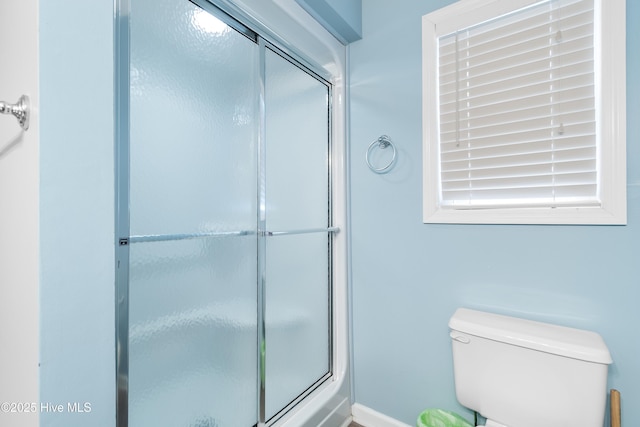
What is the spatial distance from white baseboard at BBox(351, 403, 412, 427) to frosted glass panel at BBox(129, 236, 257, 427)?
0.68m

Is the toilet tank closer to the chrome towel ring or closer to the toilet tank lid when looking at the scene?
the toilet tank lid

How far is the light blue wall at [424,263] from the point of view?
1.11 meters

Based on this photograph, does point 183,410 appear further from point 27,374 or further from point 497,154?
point 497,154

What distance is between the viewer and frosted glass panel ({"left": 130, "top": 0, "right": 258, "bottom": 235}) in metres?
0.94

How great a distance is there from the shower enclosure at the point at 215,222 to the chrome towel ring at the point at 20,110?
0.62ft

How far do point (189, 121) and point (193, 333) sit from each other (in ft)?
2.42

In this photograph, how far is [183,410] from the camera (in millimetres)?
1059

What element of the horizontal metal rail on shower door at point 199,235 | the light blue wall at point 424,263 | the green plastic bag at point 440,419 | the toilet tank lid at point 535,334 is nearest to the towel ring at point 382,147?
the light blue wall at point 424,263

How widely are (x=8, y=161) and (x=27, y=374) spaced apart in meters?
0.51

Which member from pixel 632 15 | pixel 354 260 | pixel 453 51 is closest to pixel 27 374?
pixel 354 260

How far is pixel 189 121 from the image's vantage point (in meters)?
1.07

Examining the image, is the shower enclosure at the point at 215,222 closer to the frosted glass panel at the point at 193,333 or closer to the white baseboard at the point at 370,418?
the frosted glass panel at the point at 193,333

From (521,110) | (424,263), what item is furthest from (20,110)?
(521,110)

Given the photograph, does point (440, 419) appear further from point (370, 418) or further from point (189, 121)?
point (189, 121)
